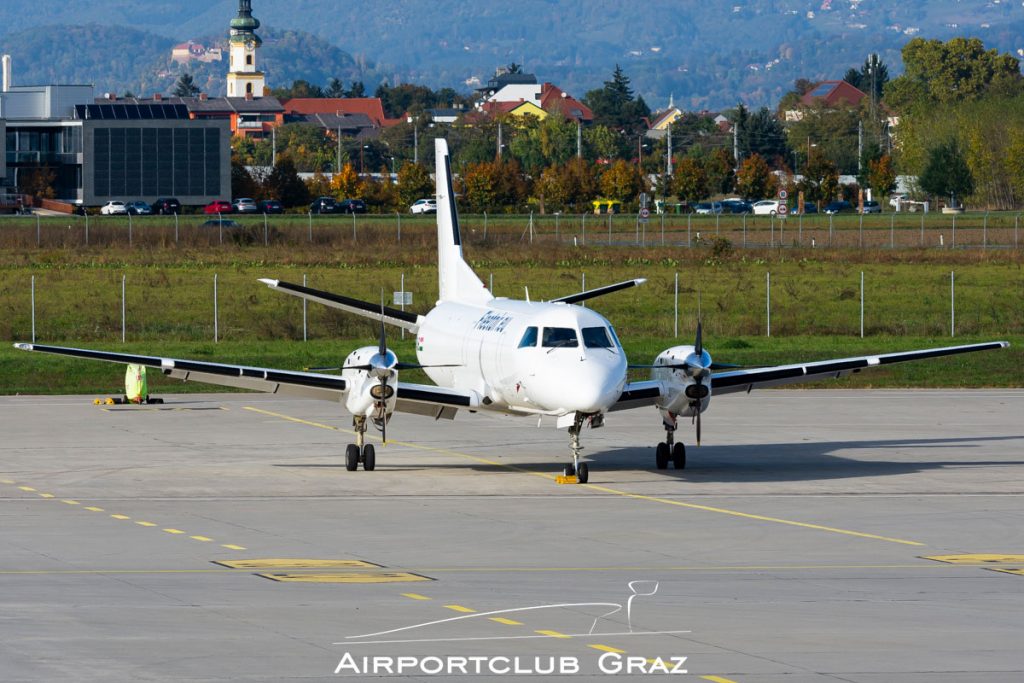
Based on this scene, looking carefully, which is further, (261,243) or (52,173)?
(52,173)

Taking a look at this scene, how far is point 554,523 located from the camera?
2197 centimetres

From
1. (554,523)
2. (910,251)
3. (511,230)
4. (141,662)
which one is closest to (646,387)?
(554,523)

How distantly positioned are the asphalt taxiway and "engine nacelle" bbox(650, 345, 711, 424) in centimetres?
122

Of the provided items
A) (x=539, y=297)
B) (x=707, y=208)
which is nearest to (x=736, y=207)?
(x=707, y=208)

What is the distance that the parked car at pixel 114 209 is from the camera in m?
131

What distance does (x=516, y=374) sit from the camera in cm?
2562

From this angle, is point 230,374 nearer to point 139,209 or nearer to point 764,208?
point 139,209

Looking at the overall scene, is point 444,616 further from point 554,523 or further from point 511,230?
point 511,230

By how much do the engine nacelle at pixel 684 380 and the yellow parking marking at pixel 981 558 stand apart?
25.9ft

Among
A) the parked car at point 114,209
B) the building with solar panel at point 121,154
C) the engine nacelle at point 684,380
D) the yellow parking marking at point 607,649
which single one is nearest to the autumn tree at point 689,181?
the building with solar panel at point 121,154

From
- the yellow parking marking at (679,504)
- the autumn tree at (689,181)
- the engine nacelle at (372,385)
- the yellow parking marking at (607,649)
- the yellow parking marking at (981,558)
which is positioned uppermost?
the autumn tree at (689,181)

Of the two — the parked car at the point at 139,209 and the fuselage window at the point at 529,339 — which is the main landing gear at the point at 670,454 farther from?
the parked car at the point at 139,209

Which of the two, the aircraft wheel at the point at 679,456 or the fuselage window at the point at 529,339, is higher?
the fuselage window at the point at 529,339

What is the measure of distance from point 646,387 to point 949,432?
9.87 m
